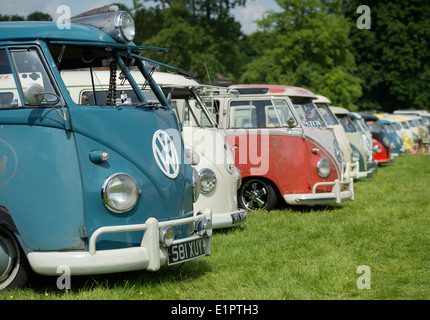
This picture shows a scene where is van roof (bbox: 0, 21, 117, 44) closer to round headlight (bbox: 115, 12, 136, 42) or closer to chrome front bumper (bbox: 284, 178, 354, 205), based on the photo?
round headlight (bbox: 115, 12, 136, 42)

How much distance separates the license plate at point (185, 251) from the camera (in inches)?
221

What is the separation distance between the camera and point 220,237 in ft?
28.1

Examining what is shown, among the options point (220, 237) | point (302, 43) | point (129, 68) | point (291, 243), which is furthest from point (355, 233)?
point (302, 43)

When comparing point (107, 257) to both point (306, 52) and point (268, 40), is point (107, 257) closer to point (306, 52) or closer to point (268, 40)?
point (306, 52)

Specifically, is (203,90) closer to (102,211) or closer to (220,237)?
(220,237)

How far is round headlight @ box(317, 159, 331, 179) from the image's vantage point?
11.1 metres

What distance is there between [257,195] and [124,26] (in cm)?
606

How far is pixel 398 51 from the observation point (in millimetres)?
50750

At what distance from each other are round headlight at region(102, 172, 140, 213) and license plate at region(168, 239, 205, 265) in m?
0.57

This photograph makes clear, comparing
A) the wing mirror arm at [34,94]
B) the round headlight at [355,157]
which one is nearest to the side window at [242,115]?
the round headlight at [355,157]

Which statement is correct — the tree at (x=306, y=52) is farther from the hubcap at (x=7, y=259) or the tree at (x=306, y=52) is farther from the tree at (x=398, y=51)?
the hubcap at (x=7, y=259)

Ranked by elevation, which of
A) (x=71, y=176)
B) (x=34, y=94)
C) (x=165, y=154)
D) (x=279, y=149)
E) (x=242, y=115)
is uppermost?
(x=34, y=94)

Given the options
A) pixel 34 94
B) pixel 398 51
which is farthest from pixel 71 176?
pixel 398 51

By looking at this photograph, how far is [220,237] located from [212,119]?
1.91 m
